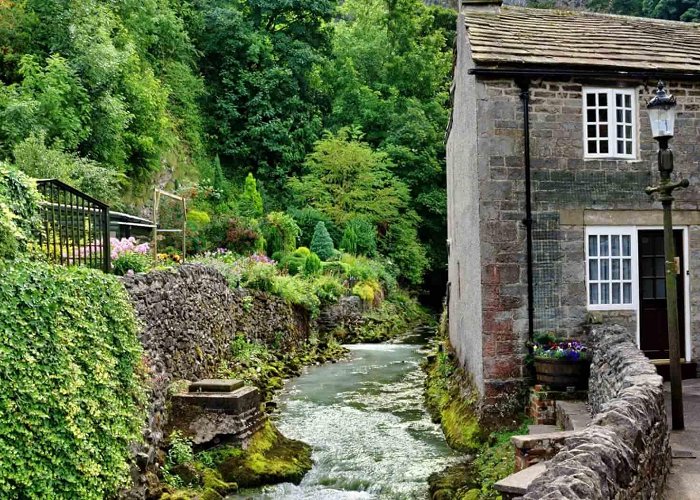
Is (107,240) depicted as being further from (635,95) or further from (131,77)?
(131,77)

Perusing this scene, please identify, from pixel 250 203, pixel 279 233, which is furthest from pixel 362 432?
pixel 250 203

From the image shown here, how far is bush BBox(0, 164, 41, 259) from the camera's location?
25.0ft

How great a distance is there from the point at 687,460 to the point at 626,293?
5557mm

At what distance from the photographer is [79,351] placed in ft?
26.5

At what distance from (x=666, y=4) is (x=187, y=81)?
95.4 feet

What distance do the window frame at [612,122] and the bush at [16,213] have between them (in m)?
9.31

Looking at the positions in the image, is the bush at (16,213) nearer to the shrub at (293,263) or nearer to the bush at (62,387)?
the bush at (62,387)

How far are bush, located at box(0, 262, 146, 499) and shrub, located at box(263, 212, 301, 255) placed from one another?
20.6 meters

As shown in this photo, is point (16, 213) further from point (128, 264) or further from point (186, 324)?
point (186, 324)

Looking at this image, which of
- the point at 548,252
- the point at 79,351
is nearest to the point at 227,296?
the point at 548,252

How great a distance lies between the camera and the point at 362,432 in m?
13.9

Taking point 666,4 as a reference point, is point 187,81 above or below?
below

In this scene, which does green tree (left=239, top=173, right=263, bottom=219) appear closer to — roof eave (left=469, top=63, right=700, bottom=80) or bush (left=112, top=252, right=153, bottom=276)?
bush (left=112, top=252, right=153, bottom=276)

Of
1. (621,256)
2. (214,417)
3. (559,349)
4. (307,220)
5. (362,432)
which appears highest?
(307,220)
